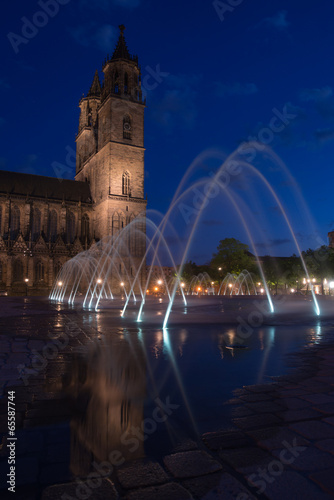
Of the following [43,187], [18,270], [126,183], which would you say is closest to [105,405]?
[18,270]

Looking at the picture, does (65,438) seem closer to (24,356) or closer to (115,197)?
(24,356)

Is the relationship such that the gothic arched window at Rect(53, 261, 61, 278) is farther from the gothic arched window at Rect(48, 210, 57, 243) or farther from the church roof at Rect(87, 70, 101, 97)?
the church roof at Rect(87, 70, 101, 97)

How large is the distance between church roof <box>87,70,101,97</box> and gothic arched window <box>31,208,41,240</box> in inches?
1256

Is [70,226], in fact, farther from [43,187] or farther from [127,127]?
[127,127]

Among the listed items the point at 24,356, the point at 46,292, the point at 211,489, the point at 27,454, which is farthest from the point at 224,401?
the point at 46,292

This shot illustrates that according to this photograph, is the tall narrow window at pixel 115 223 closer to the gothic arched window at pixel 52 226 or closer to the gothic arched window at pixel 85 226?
the gothic arched window at pixel 85 226

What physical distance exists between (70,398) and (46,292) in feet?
180

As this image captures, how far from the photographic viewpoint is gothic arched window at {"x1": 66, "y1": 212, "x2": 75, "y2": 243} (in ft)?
210

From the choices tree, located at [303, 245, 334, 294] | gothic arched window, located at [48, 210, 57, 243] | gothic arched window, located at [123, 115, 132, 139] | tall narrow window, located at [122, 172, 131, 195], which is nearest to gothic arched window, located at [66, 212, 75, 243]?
gothic arched window, located at [48, 210, 57, 243]

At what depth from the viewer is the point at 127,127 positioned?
6166 centimetres

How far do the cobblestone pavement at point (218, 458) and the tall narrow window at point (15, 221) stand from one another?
60.2 metres

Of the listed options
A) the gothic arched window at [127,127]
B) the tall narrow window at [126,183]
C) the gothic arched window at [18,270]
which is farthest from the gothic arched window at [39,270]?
the gothic arched window at [127,127]

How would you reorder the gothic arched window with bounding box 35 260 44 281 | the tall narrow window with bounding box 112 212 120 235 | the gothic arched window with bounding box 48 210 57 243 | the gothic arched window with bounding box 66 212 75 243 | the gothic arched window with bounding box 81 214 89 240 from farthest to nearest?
the gothic arched window with bounding box 81 214 89 240 < the gothic arched window with bounding box 66 212 75 243 < the gothic arched window with bounding box 48 210 57 243 < the tall narrow window with bounding box 112 212 120 235 < the gothic arched window with bounding box 35 260 44 281

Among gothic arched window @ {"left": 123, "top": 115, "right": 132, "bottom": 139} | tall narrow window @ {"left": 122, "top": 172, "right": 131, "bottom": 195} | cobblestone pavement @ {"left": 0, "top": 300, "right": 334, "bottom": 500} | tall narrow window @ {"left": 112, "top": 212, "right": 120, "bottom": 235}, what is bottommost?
cobblestone pavement @ {"left": 0, "top": 300, "right": 334, "bottom": 500}
